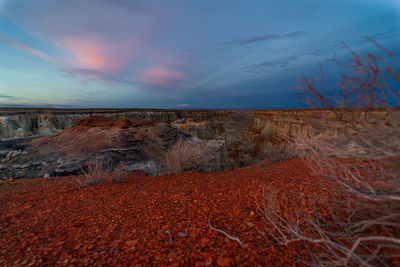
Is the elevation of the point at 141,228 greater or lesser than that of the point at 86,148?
greater

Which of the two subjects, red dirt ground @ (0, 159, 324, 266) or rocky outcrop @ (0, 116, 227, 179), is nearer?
red dirt ground @ (0, 159, 324, 266)

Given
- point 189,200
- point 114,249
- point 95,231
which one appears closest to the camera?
point 114,249

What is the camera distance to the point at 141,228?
6.34 feet

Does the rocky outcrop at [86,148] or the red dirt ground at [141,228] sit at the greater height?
the red dirt ground at [141,228]

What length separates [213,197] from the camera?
272cm

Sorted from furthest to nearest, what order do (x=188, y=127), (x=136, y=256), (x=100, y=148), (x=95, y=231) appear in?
(x=188, y=127) < (x=100, y=148) < (x=95, y=231) < (x=136, y=256)

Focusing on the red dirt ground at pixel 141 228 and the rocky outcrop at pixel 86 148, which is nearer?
the red dirt ground at pixel 141 228

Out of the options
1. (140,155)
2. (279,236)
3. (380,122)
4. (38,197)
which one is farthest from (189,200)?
(140,155)

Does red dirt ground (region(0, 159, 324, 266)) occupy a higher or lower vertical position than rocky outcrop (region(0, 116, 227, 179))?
higher

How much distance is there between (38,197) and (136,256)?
3.15 meters

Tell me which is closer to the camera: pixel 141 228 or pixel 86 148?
pixel 141 228

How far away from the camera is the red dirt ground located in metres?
1.46

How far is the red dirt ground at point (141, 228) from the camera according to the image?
1.46m

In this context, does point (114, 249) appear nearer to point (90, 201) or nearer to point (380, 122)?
point (90, 201)
